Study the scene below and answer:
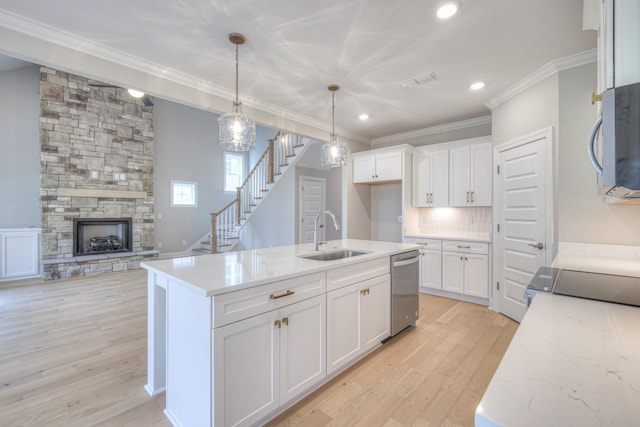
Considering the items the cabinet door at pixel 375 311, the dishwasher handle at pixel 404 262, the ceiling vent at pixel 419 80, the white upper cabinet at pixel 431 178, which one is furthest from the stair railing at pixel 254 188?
the cabinet door at pixel 375 311

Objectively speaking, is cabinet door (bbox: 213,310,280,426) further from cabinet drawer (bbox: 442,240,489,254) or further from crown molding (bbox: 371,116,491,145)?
crown molding (bbox: 371,116,491,145)

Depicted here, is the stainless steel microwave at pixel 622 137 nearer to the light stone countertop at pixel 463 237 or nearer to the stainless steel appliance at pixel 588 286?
the stainless steel appliance at pixel 588 286

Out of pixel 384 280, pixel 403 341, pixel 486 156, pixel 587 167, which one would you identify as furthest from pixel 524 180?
pixel 403 341

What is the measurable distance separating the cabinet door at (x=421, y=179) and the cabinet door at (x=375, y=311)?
235cm

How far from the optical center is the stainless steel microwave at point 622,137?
1.98 feet

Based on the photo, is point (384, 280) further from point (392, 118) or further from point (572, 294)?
point (392, 118)

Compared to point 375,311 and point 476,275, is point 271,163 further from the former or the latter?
point 375,311

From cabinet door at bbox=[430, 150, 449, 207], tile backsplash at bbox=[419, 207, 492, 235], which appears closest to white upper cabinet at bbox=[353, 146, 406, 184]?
cabinet door at bbox=[430, 150, 449, 207]

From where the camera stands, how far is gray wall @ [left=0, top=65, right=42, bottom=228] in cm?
524

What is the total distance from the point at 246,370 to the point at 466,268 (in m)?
3.49

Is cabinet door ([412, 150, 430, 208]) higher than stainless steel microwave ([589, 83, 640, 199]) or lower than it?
higher

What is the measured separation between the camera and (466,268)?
4.04 meters

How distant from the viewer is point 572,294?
1.26 metres

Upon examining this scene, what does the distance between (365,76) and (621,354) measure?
9.92 ft
